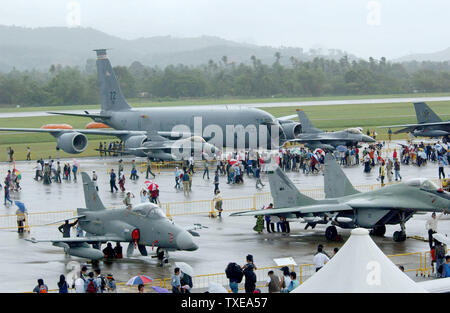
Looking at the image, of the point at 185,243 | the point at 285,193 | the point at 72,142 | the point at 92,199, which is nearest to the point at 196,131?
the point at 72,142

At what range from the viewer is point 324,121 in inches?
3511

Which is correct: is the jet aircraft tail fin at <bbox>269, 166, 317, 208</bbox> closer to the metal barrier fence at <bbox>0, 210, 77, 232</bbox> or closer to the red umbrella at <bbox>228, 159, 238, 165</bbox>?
the metal barrier fence at <bbox>0, 210, 77, 232</bbox>

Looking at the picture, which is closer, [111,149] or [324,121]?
[111,149]

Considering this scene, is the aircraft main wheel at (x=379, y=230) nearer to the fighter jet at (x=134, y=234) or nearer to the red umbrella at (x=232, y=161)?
the fighter jet at (x=134, y=234)

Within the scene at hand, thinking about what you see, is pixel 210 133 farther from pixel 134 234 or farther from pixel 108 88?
pixel 134 234

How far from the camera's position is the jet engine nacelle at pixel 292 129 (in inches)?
2196

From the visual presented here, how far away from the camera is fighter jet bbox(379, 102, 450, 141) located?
55625 millimetres

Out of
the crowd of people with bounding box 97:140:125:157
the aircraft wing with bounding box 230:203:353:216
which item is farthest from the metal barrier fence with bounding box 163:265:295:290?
the crowd of people with bounding box 97:140:125:157

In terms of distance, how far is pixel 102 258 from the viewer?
21969 millimetres

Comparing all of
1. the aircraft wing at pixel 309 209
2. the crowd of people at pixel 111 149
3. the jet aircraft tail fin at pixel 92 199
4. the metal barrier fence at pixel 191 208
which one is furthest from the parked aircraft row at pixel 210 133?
the jet aircraft tail fin at pixel 92 199

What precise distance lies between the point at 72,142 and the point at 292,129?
1637 cm

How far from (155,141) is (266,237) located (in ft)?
76.6
